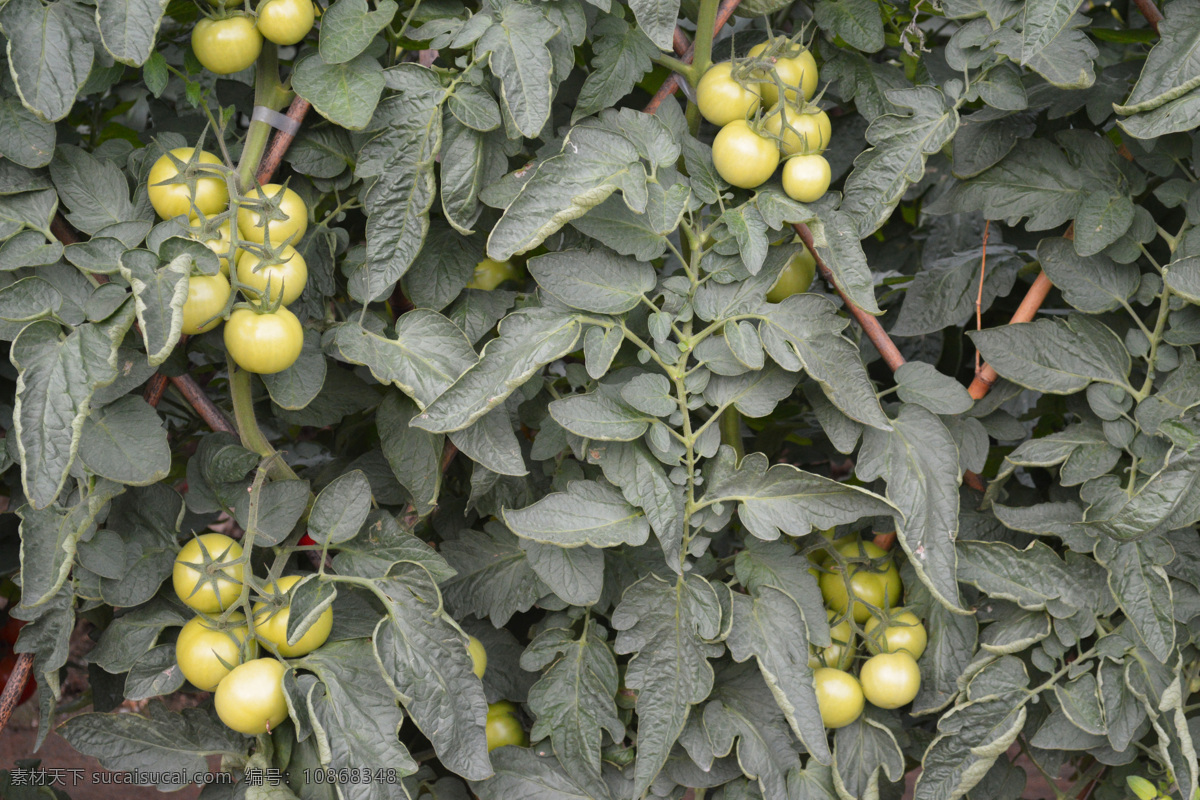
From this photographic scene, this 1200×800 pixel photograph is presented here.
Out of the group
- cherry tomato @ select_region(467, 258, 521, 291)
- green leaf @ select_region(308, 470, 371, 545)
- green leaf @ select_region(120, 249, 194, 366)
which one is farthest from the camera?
cherry tomato @ select_region(467, 258, 521, 291)

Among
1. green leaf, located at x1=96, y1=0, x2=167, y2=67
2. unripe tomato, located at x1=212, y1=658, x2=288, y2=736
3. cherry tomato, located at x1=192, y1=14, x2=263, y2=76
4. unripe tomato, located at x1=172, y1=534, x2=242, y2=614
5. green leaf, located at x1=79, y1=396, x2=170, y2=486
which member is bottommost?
unripe tomato, located at x1=212, y1=658, x2=288, y2=736

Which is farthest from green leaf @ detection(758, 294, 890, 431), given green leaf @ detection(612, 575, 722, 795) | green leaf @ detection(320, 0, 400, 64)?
green leaf @ detection(320, 0, 400, 64)

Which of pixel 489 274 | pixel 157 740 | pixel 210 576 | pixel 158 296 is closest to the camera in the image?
pixel 158 296

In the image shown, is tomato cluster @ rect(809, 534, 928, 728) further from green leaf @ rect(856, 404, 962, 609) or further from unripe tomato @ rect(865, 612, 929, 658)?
green leaf @ rect(856, 404, 962, 609)

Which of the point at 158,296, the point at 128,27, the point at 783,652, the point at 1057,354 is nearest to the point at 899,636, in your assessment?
the point at 783,652

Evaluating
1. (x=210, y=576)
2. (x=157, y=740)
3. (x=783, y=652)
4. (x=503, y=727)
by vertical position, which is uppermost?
(x=210, y=576)

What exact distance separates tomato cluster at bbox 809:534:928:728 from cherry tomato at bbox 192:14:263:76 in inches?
29.6

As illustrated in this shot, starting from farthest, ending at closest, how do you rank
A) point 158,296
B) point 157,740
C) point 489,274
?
point 489,274 < point 157,740 < point 158,296

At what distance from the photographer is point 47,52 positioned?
76cm

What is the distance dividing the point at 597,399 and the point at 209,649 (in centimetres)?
41

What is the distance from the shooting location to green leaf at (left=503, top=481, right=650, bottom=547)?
0.84 m

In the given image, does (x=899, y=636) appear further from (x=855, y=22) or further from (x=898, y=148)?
(x=855, y=22)

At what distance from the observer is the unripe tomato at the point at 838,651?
0.97m

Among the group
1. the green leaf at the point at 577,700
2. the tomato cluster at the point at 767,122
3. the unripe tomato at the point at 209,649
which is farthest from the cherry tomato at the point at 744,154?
the unripe tomato at the point at 209,649
